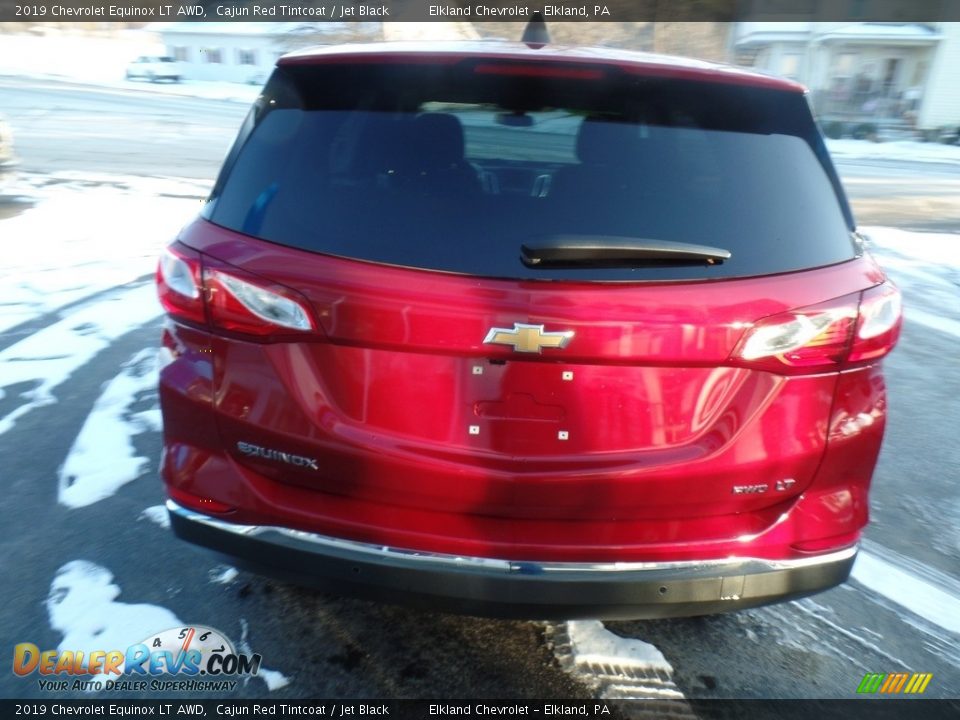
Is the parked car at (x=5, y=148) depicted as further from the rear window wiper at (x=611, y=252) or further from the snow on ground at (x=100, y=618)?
the rear window wiper at (x=611, y=252)

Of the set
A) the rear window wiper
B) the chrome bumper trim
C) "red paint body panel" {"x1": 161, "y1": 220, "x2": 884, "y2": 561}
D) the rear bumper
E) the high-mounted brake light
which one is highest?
the high-mounted brake light

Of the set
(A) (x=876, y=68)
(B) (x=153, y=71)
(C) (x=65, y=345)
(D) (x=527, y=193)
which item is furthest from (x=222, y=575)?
(B) (x=153, y=71)

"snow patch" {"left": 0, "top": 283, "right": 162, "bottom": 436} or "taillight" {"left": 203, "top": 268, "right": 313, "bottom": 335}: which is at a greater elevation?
"taillight" {"left": 203, "top": 268, "right": 313, "bottom": 335}

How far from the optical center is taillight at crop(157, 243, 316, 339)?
1903 millimetres

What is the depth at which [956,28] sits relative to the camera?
113ft

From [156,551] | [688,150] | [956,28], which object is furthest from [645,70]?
[956,28]

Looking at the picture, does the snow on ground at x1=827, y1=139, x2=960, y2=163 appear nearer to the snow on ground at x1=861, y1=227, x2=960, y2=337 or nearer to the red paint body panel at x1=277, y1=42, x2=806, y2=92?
the snow on ground at x1=861, y1=227, x2=960, y2=337

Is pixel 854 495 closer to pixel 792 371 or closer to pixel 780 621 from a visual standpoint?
pixel 792 371

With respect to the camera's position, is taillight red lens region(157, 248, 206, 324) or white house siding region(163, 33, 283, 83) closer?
taillight red lens region(157, 248, 206, 324)

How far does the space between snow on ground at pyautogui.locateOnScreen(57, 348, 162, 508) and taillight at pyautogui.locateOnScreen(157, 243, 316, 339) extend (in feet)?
5.42

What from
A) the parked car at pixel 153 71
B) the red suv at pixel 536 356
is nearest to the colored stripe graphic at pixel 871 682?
the red suv at pixel 536 356

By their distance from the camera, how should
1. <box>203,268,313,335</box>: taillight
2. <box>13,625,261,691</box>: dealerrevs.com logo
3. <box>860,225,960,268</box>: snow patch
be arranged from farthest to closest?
1. <box>860,225,960,268</box>: snow patch
2. <box>13,625,261,691</box>: dealerrevs.com logo
3. <box>203,268,313,335</box>: taillight

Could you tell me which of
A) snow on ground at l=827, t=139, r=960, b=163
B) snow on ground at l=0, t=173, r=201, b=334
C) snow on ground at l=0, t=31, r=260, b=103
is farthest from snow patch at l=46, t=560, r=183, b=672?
snow on ground at l=0, t=31, r=260, b=103

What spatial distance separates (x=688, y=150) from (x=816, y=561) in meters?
1.15
